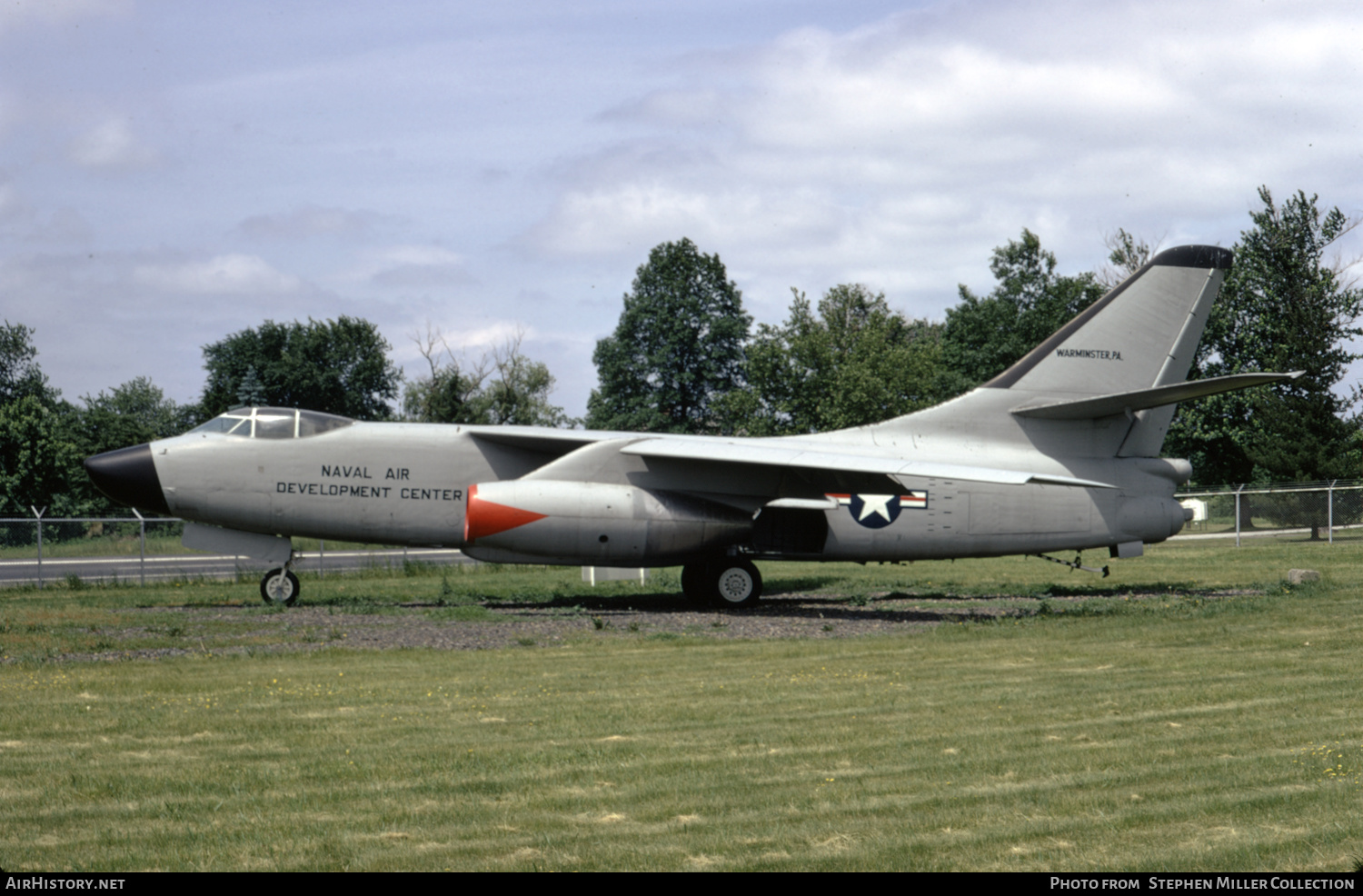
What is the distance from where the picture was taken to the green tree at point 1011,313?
5703 centimetres

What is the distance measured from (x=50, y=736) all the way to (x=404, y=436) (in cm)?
1098

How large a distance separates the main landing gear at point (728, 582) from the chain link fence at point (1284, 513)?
917 inches

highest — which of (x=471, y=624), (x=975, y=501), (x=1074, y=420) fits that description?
(x=1074, y=420)

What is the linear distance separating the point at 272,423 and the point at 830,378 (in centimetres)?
5092

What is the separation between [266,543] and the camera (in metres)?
19.0

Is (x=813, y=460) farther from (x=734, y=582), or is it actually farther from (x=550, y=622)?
(x=550, y=622)

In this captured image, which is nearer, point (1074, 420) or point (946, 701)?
A: point (946, 701)

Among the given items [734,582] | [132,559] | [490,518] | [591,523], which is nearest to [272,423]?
[490,518]

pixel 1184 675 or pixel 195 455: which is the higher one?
pixel 195 455

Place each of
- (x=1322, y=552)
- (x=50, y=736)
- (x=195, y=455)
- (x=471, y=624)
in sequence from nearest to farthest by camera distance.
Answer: (x=50, y=736), (x=471, y=624), (x=195, y=455), (x=1322, y=552)

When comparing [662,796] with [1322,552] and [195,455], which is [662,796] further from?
[1322,552]

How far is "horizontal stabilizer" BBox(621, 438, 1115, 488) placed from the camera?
51.7ft

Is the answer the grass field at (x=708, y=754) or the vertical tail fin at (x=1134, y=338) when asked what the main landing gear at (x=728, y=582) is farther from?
the vertical tail fin at (x=1134, y=338)
